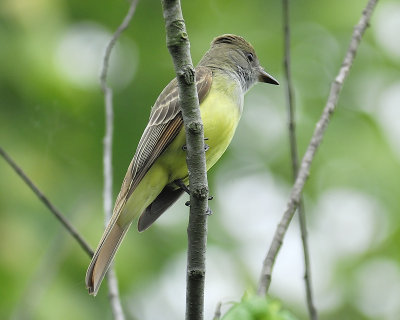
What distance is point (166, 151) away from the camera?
15.8ft

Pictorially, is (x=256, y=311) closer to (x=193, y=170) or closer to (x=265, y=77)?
(x=193, y=170)

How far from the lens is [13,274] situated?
6074 millimetres

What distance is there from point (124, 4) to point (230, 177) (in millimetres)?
2155

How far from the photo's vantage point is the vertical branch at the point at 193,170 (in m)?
3.13

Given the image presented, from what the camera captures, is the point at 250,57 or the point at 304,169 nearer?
the point at 304,169

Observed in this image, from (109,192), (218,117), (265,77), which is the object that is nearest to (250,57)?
(265,77)

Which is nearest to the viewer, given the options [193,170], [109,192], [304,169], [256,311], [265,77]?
[256,311]

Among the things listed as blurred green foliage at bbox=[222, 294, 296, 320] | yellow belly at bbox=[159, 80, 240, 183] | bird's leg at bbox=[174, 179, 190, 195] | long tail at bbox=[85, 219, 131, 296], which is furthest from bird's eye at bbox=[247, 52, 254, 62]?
blurred green foliage at bbox=[222, 294, 296, 320]

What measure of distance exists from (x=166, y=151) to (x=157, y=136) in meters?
0.12

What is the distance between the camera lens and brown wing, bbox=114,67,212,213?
4707 mm

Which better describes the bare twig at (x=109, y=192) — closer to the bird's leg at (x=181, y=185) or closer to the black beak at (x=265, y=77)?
the bird's leg at (x=181, y=185)

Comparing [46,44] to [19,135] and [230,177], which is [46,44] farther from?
[230,177]

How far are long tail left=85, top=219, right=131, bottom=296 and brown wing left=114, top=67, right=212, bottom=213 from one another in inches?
6.1

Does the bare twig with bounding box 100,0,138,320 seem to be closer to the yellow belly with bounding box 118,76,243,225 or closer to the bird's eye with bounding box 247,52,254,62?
the yellow belly with bounding box 118,76,243,225
